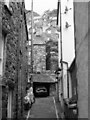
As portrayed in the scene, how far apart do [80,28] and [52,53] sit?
72.8 ft

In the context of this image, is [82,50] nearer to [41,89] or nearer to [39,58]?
[41,89]

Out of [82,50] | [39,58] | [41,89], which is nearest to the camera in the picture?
[82,50]

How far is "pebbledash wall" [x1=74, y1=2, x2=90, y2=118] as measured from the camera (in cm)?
367

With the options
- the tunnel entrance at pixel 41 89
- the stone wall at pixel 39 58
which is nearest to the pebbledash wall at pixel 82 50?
the tunnel entrance at pixel 41 89

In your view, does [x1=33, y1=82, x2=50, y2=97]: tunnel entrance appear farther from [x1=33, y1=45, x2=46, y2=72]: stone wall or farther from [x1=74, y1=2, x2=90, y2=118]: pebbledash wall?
[x1=74, y1=2, x2=90, y2=118]: pebbledash wall

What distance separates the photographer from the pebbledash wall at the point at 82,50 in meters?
3.67

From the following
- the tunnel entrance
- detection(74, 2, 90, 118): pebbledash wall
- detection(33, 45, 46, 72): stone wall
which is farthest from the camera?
detection(33, 45, 46, 72): stone wall

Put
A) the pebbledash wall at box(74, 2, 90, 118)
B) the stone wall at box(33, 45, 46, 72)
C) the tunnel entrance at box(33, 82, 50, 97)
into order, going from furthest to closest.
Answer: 1. the stone wall at box(33, 45, 46, 72)
2. the tunnel entrance at box(33, 82, 50, 97)
3. the pebbledash wall at box(74, 2, 90, 118)

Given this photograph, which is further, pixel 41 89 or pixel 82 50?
pixel 41 89

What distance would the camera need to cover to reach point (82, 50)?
12.9 ft

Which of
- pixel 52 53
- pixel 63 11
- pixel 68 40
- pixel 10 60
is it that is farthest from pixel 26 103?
pixel 52 53

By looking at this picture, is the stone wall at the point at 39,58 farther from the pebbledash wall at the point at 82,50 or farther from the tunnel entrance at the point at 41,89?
the pebbledash wall at the point at 82,50

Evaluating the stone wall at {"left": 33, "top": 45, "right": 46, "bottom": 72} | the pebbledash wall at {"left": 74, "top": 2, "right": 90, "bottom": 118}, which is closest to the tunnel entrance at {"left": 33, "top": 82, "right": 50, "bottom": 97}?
the stone wall at {"left": 33, "top": 45, "right": 46, "bottom": 72}

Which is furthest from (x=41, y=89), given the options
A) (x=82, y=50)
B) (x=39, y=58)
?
(x=82, y=50)
